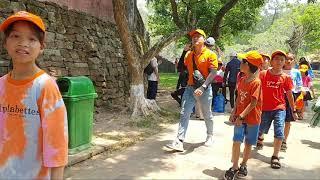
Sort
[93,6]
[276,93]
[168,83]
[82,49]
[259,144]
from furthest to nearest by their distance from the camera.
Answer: [168,83] < [93,6] < [82,49] < [259,144] < [276,93]

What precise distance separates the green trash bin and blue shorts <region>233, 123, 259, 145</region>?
223 cm

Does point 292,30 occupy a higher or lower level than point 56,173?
higher


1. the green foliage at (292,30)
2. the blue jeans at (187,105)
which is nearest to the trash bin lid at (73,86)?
the blue jeans at (187,105)

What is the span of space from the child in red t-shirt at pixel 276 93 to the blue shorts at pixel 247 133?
80 cm

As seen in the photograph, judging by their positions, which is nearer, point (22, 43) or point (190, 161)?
point (22, 43)

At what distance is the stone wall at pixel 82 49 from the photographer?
8711 mm

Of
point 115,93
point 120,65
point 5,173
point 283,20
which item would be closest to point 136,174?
point 5,173

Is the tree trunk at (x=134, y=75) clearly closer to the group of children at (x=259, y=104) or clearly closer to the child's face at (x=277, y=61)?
the group of children at (x=259, y=104)

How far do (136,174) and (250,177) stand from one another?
1.46m

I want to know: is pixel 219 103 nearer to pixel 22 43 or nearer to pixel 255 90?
pixel 255 90

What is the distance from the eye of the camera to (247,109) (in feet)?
16.4

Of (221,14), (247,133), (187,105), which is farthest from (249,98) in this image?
(221,14)

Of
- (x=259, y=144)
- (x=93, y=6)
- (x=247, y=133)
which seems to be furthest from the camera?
(x=93, y=6)

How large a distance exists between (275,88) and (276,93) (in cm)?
7
